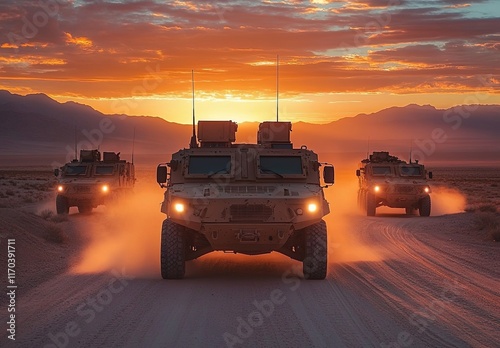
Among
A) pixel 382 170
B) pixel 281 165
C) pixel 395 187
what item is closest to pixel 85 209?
pixel 382 170

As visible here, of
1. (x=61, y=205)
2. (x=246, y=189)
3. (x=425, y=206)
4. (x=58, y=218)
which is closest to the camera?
(x=246, y=189)

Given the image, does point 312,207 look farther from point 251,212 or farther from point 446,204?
point 446,204

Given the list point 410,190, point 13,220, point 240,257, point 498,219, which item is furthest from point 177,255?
point 410,190

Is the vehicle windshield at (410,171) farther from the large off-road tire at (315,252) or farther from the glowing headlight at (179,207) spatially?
the glowing headlight at (179,207)

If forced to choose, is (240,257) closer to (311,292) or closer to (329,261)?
(329,261)

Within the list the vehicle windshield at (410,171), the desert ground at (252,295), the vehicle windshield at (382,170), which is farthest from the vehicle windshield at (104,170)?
the vehicle windshield at (410,171)

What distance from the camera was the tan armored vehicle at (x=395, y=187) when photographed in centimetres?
2938

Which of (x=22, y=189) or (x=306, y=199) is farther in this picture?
(x=22, y=189)

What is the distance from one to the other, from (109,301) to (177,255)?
7.34ft

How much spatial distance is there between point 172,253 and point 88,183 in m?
16.6

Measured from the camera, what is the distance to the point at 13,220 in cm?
1972

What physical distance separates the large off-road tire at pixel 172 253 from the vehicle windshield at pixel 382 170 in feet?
61.3

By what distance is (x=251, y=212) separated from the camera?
12.5 m

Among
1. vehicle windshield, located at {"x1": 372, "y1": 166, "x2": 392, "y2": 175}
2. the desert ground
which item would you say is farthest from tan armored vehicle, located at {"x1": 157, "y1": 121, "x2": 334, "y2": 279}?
vehicle windshield, located at {"x1": 372, "y1": 166, "x2": 392, "y2": 175}
